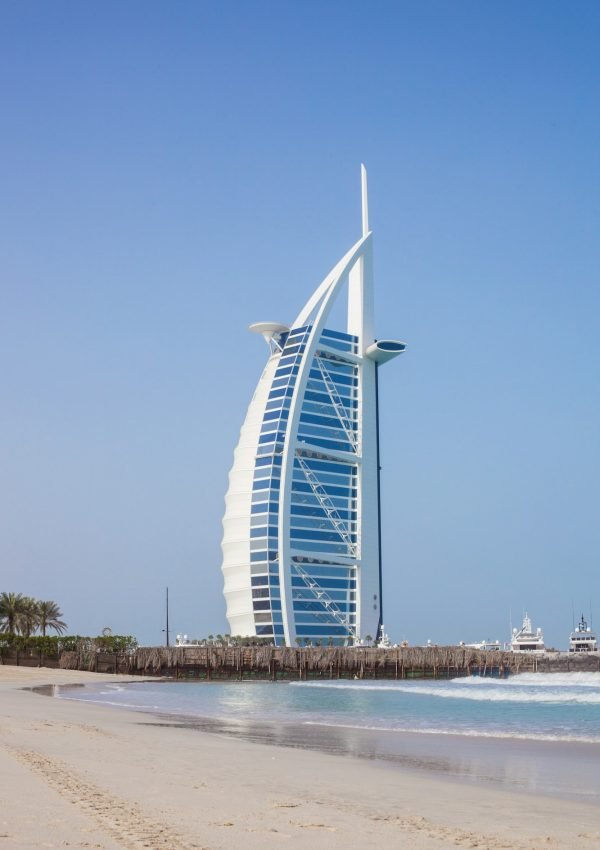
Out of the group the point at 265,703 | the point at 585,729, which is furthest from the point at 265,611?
the point at 585,729

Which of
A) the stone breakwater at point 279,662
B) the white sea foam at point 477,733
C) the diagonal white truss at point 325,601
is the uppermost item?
the diagonal white truss at point 325,601

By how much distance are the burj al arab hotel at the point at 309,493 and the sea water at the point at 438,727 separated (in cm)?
4748

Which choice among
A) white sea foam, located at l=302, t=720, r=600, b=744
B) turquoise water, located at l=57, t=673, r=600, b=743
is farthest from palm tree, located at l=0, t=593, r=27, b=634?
white sea foam, located at l=302, t=720, r=600, b=744

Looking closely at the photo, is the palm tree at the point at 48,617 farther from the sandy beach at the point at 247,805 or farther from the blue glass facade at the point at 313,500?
the sandy beach at the point at 247,805

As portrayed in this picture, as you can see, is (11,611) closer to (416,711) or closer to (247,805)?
(416,711)

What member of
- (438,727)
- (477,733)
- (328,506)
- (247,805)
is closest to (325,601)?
(328,506)

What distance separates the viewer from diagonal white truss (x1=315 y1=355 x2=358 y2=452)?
104m

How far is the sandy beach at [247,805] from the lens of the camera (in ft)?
29.3

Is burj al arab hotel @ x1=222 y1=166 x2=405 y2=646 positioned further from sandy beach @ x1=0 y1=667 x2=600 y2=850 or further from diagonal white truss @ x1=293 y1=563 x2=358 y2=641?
sandy beach @ x1=0 y1=667 x2=600 y2=850

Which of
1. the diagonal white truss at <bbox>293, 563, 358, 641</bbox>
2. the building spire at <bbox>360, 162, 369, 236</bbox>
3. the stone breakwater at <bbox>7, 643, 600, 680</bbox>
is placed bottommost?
the stone breakwater at <bbox>7, 643, 600, 680</bbox>

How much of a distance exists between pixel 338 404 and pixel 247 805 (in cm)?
9329

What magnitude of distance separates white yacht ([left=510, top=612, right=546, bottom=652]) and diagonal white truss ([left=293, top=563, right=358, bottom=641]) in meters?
19.6

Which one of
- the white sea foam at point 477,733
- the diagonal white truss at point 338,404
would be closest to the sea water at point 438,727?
the white sea foam at point 477,733

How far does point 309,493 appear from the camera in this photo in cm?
9906
